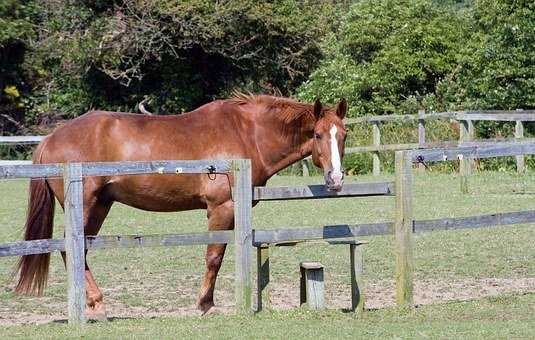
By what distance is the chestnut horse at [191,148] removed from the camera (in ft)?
32.6

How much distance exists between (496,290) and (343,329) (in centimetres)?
305

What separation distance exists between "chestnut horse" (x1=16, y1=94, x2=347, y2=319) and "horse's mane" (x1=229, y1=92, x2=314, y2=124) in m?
0.01

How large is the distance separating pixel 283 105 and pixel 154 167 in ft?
6.50

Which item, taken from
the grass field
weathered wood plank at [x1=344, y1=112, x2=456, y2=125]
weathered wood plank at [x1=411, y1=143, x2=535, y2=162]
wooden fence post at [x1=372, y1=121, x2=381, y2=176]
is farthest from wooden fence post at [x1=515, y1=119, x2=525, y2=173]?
weathered wood plank at [x1=411, y1=143, x2=535, y2=162]

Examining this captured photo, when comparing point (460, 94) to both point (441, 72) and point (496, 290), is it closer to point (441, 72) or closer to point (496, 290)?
point (441, 72)

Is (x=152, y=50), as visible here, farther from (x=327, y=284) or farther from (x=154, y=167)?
(x=154, y=167)

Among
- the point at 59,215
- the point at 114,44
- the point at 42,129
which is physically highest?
the point at 114,44

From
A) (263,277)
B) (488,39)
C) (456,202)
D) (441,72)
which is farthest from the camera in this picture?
(441,72)

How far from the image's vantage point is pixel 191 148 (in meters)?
10.4

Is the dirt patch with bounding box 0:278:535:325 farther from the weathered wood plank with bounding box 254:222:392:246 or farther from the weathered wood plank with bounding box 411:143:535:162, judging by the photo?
the weathered wood plank with bounding box 411:143:535:162

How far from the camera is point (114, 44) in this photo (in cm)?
3006

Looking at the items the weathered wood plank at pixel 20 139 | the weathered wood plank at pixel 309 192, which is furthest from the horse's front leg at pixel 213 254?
the weathered wood plank at pixel 20 139

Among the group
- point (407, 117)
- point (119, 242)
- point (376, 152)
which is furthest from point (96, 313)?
point (376, 152)

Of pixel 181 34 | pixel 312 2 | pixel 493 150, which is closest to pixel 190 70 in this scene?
pixel 181 34
